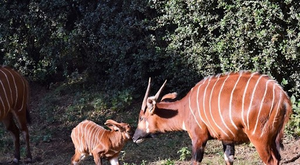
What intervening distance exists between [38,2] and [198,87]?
600 centimetres

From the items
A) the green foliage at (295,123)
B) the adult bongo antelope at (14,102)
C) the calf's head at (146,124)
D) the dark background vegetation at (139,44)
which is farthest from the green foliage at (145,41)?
the calf's head at (146,124)

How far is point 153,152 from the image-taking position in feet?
27.3

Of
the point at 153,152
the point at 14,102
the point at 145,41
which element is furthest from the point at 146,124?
the point at 145,41

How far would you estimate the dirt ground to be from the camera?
7.61 metres

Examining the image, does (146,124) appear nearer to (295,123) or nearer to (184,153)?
(184,153)

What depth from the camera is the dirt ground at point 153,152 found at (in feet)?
25.0

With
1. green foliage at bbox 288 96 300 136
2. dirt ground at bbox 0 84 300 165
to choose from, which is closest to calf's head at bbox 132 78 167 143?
dirt ground at bbox 0 84 300 165

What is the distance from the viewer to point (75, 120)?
1043cm

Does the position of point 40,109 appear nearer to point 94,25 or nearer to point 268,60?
point 94,25

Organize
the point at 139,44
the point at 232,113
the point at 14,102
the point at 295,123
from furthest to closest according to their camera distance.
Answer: the point at 139,44, the point at 14,102, the point at 295,123, the point at 232,113

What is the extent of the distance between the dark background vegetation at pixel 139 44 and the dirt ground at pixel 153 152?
0.83m

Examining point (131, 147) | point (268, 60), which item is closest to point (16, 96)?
point (131, 147)

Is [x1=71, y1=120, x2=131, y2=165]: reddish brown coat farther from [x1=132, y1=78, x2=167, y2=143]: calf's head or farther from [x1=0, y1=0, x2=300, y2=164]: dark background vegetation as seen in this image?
[x1=0, y1=0, x2=300, y2=164]: dark background vegetation

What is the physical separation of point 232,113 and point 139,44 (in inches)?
185
